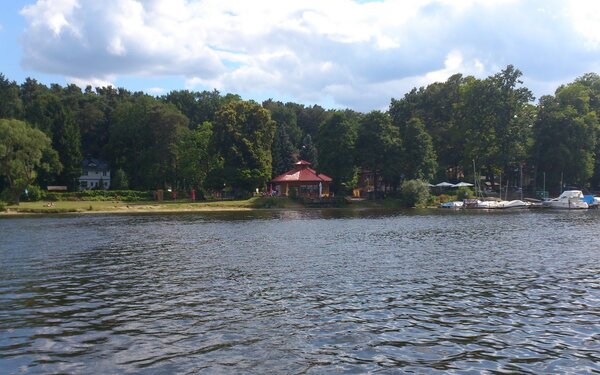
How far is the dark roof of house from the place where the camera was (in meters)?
123

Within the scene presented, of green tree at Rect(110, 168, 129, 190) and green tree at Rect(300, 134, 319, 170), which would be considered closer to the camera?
green tree at Rect(110, 168, 129, 190)

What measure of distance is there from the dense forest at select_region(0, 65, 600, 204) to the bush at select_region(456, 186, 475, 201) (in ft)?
20.5

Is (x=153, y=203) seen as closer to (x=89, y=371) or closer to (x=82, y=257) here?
(x=82, y=257)

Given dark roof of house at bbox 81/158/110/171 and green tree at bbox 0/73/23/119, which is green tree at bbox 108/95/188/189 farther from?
green tree at bbox 0/73/23/119

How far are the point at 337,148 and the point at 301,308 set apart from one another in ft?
273

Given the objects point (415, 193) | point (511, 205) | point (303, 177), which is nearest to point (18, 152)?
point (303, 177)

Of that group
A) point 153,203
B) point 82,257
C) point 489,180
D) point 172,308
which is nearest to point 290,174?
point 153,203

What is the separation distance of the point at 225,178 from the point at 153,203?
1389 centimetres

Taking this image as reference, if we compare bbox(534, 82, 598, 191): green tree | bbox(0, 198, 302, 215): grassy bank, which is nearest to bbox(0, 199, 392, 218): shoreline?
bbox(0, 198, 302, 215): grassy bank

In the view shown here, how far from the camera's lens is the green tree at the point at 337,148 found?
9962cm

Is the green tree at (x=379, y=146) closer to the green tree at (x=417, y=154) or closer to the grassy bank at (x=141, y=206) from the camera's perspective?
the green tree at (x=417, y=154)

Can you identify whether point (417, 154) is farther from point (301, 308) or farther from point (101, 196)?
point (301, 308)

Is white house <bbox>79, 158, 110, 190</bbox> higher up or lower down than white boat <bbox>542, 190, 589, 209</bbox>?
higher up

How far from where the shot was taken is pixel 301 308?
18.1 metres
